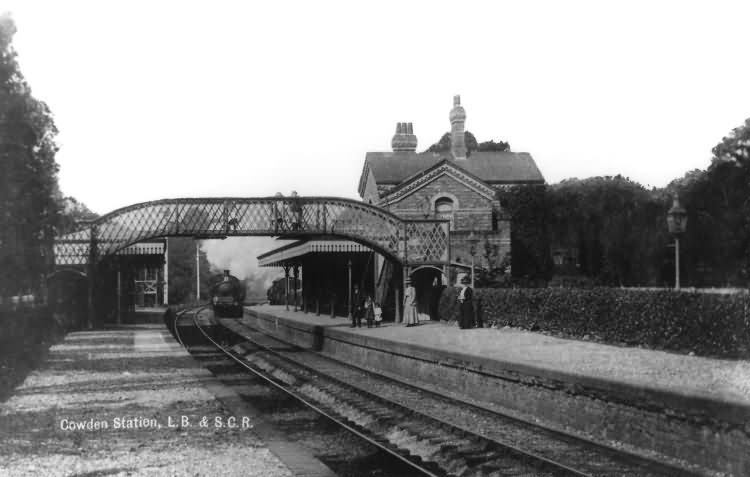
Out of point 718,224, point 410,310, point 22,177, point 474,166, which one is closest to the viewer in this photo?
point 22,177

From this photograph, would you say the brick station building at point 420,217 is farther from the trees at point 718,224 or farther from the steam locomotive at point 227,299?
the trees at point 718,224

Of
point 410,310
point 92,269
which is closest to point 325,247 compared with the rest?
point 410,310

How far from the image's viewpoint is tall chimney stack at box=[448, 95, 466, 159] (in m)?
52.9

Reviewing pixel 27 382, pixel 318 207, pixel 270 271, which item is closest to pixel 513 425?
pixel 27 382

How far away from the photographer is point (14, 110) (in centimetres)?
1709

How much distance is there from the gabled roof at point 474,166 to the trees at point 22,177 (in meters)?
32.7

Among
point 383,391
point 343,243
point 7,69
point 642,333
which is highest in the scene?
point 7,69

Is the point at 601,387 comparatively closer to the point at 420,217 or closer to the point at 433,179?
the point at 420,217

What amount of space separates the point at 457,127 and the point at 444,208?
10.6 meters

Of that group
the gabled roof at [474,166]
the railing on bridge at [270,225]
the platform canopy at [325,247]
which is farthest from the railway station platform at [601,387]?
the gabled roof at [474,166]

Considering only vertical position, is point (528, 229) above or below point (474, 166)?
below

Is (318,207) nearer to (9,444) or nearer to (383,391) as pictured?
(383,391)

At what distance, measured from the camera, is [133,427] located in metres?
11.0

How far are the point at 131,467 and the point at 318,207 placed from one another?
73.9 feet
